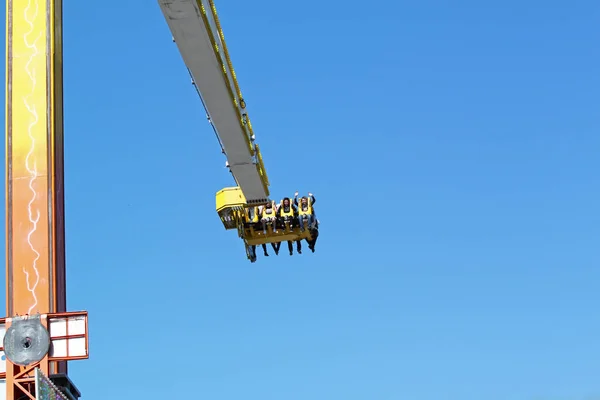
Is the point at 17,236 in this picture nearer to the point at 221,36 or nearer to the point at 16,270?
the point at 16,270

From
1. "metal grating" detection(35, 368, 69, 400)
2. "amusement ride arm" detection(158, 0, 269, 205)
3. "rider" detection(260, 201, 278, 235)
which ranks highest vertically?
"rider" detection(260, 201, 278, 235)

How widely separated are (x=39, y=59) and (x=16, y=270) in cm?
697

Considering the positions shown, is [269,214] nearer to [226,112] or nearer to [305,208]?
[305,208]

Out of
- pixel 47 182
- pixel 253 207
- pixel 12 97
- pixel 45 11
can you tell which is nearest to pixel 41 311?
pixel 47 182

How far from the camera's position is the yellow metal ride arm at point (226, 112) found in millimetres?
44438

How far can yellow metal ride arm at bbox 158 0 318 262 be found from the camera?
44.4 m

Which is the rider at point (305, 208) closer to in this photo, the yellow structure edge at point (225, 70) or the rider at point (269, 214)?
the rider at point (269, 214)

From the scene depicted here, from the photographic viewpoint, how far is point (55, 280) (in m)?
43.9

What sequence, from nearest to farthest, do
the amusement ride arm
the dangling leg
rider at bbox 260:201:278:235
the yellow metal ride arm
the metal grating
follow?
1. the metal grating
2. the amusement ride arm
3. the yellow metal ride arm
4. rider at bbox 260:201:278:235
5. the dangling leg

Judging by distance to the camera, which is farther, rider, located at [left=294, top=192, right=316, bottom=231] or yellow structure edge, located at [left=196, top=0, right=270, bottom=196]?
rider, located at [left=294, top=192, right=316, bottom=231]

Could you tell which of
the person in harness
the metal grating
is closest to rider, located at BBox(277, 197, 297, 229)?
the person in harness

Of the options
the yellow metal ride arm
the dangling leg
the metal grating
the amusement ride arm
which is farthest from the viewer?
the dangling leg

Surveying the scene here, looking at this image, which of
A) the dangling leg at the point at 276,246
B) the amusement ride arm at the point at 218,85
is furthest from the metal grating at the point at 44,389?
the dangling leg at the point at 276,246

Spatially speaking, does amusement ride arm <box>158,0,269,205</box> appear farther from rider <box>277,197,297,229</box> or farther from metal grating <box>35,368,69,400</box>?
metal grating <box>35,368,69,400</box>
